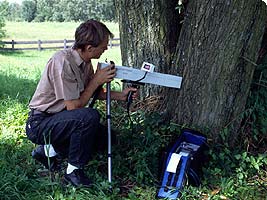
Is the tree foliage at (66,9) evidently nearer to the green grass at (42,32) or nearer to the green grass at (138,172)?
the green grass at (42,32)

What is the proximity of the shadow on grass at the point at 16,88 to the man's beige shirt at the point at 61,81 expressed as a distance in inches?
89.2

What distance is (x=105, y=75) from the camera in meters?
3.49

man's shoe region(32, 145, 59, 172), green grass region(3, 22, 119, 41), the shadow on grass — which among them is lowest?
green grass region(3, 22, 119, 41)

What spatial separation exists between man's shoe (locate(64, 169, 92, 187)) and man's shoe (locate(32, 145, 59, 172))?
402 millimetres

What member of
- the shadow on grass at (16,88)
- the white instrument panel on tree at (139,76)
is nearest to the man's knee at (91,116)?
the white instrument panel on tree at (139,76)

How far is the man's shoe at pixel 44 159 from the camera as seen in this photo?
3.89m

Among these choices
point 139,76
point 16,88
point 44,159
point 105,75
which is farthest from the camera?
point 16,88

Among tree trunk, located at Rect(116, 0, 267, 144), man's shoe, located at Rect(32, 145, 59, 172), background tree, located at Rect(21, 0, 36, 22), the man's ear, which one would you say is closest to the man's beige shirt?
the man's ear

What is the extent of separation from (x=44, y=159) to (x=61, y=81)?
0.95 metres

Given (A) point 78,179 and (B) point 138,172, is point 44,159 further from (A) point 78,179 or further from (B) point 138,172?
(B) point 138,172

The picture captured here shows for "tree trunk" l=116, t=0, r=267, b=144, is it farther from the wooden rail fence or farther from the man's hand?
the wooden rail fence

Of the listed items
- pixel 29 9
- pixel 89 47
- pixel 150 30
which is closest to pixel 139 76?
pixel 89 47

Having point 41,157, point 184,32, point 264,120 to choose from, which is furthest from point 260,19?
point 41,157

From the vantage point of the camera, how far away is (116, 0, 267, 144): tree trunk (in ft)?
12.0
